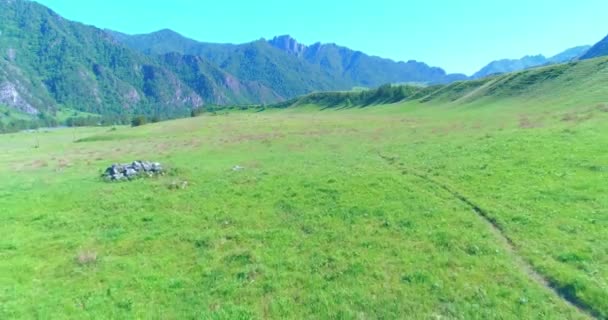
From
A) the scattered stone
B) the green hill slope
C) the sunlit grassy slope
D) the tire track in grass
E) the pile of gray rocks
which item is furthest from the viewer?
the green hill slope

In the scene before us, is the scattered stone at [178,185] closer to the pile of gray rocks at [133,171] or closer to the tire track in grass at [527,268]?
the pile of gray rocks at [133,171]

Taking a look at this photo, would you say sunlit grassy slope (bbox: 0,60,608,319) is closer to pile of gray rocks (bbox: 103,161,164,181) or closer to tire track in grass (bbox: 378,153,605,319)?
tire track in grass (bbox: 378,153,605,319)

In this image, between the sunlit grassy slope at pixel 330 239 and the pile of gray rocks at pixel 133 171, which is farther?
the pile of gray rocks at pixel 133 171

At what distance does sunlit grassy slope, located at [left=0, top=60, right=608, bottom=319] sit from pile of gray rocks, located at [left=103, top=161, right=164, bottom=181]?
1.40m

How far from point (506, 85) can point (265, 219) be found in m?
91.0

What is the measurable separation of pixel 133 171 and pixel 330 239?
23.9 metres

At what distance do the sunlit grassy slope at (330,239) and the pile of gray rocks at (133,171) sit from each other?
1.40 meters

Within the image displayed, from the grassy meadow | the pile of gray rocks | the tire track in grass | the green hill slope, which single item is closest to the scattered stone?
the grassy meadow

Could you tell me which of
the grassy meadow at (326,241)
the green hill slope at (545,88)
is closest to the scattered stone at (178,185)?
the grassy meadow at (326,241)

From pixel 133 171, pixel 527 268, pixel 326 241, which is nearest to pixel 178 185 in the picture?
pixel 133 171

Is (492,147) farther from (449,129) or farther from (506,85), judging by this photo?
(506,85)

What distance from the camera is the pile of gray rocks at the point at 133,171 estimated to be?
32691 millimetres

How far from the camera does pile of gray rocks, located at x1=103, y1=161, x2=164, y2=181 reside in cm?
3269

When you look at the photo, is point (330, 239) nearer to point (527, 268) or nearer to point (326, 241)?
point (326, 241)
